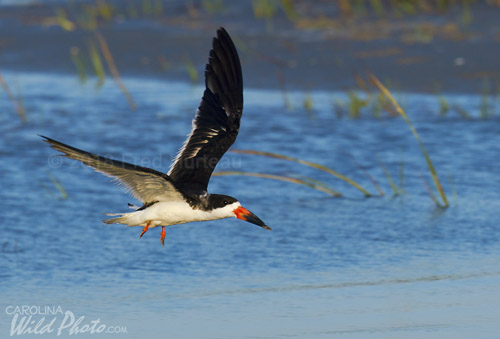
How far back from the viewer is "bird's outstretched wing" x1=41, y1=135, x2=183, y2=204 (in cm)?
457

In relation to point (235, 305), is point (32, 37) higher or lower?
higher

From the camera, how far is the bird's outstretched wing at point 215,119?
5.93 metres

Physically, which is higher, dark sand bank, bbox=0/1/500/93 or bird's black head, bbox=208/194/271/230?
dark sand bank, bbox=0/1/500/93

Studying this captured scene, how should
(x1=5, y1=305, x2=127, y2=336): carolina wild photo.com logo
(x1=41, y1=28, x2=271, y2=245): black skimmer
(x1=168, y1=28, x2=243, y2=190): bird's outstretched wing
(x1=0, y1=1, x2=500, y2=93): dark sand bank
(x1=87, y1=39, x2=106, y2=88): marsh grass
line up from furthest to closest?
(x1=87, y1=39, x2=106, y2=88): marsh grass
(x1=0, y1=1, x2=500, y2=93): dark sand bank
(x1=168, y1=28, x2=243, y2=190): bird's outstretched wing
(x1=5, y1=305, x2=127, y2=336): carolina wild photo.com logo
(x1=41, y1=28, x2=271, y2=245): black skimmer

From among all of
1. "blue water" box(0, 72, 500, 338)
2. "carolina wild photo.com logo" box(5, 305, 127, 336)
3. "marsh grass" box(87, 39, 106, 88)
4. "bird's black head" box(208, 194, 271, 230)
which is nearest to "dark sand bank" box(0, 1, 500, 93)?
"marsh grass" box(87, 39, 106, 88)

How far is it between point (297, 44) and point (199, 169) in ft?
24.9

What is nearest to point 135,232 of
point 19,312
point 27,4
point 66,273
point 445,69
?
point 66,273

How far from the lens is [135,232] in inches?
283

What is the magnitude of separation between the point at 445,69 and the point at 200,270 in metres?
6.48

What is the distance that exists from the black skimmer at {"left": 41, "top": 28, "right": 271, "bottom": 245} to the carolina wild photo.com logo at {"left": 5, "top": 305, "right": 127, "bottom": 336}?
0.59 meters

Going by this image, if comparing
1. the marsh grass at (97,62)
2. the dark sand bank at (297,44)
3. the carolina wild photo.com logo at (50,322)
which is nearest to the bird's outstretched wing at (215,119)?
the carolina wild photo.com logo at (50,322)

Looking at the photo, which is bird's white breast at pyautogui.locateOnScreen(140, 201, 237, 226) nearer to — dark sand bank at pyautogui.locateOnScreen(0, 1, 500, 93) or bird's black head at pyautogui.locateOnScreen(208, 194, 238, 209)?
bird's black head at pyautogui.locateOnScreen(208, 194, 238, 209)

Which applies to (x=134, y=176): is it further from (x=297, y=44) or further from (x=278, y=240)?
(x=297, y=44)

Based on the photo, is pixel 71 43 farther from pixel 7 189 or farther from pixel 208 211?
pixel 208 211
